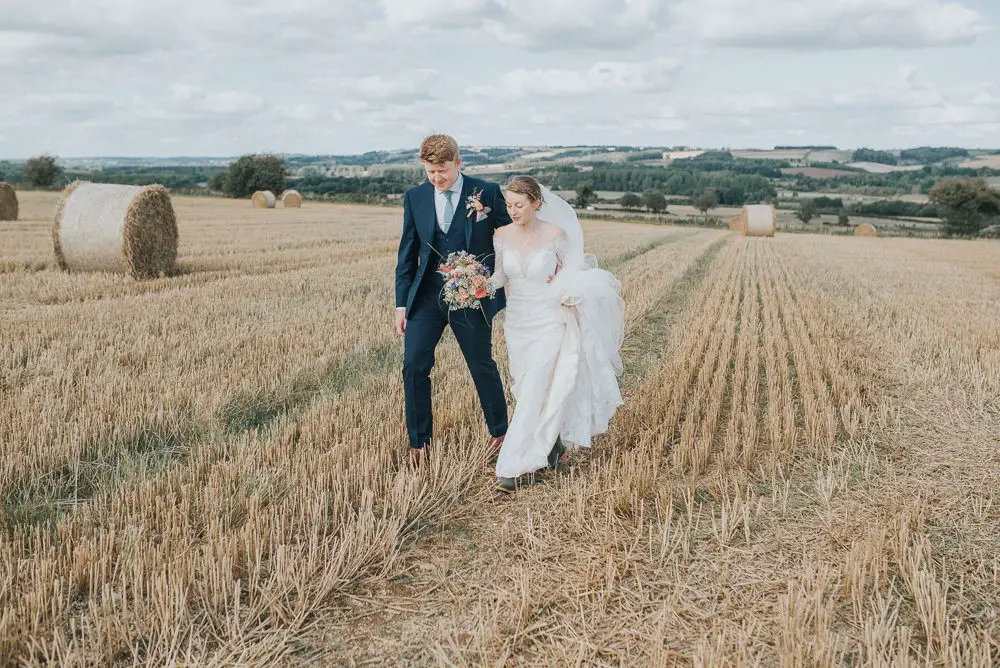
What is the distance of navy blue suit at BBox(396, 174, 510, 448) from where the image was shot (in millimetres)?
4617

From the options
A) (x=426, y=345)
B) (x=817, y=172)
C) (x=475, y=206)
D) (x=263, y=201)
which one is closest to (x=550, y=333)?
(x=426, y=345)

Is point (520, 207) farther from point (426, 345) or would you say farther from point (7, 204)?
point (7, 204)

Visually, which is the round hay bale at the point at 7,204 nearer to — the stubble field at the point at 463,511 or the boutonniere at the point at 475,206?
the stubble field at the point at 463,511

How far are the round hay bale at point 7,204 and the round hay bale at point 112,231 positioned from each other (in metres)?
14.6

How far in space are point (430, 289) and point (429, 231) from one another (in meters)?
0.37

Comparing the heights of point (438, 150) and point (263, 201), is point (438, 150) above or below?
below

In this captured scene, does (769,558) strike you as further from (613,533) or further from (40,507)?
(40,507)

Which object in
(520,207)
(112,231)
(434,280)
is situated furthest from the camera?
(112,231)

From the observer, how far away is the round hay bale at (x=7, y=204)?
24.3 m

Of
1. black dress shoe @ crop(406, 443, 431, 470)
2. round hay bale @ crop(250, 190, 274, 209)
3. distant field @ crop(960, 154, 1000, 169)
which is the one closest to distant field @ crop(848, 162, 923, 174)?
distant field @ crop(960, 154, 1000, 169)

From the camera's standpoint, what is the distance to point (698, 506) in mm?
4328

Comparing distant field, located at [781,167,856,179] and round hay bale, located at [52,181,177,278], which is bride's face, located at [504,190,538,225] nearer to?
round hay bale, located at [52,181,177,278]

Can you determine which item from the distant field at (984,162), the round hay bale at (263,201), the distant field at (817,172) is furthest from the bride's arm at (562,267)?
the distant field at (984,162)

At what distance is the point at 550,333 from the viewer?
187 inches
